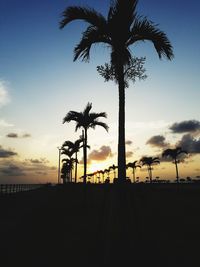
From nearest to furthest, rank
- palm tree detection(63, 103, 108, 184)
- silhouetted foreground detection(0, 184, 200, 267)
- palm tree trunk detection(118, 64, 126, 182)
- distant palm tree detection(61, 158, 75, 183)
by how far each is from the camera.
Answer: silhouetted foreground detection(0, 184, 200, 267) → palm tree trunk detection(118, 64, 126, 182) → palm tree detection(63, 103, 108, 184) → distant palm tree detection(61, 158, 75, 183)

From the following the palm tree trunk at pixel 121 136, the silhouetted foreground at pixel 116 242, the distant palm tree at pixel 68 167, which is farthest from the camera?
the distant palm tree at pixel 68 167

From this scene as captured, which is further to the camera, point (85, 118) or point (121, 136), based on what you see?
point (85, 118)

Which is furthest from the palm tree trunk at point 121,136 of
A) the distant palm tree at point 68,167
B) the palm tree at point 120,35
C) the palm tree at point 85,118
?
the distant palm tree at point 68,167

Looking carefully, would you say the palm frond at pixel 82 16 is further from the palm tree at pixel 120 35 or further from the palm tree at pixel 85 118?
the palm tree at pixel 85 118

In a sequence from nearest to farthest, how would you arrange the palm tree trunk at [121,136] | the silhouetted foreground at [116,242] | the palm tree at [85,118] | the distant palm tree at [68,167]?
the silhouetted foreground at [116,242]
the palm tree trunk at [121,136]
the palm tree at [85,118]
the distant palm tree at [68,167]

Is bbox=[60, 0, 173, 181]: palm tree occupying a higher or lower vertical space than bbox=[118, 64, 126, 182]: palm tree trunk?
higher

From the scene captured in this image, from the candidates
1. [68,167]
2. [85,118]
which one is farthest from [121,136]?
[68,167]

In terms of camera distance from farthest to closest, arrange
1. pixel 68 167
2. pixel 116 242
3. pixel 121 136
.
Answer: pixel 68 167 < pixel 121 136 < pixel 116 242

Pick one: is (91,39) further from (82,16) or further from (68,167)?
(68,167)

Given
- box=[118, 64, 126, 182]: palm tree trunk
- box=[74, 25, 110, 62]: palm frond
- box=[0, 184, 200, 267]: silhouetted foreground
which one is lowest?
box=[0, 184, 200, 267]: silhouetted foreground

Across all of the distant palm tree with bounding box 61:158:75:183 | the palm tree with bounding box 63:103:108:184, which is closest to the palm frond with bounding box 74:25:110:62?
the palm tree with bounding box 63:103:108:184

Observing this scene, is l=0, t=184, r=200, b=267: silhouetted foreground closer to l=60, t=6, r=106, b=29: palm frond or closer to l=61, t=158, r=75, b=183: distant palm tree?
l=60, t=6, r=106, b=29: palm frond

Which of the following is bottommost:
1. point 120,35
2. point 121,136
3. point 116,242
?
point 116,242

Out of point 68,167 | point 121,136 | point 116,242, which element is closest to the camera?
point 116,242
